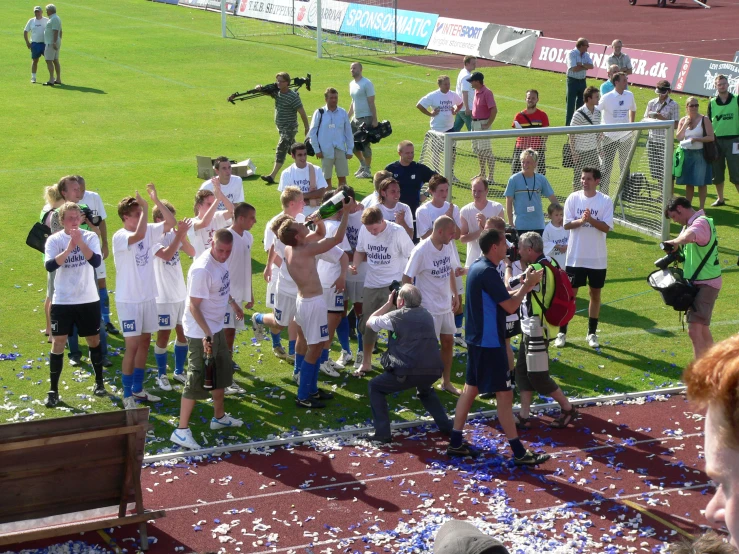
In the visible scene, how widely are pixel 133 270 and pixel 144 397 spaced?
1.42m

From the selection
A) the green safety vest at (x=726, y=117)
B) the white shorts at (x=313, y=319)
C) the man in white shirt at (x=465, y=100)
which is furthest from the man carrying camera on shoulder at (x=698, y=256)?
the man in white shirt at (x=465, y=100)

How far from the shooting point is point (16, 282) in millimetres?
14547

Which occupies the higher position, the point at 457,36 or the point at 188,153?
the point at 457,36

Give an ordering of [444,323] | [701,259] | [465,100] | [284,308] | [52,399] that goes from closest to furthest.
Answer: [52,399], [701,259], [444,323], [284,308], [465,100]

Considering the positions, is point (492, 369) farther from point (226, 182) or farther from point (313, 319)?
point (226, 182)

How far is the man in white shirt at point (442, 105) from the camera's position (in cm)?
2006

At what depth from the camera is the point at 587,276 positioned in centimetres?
1258

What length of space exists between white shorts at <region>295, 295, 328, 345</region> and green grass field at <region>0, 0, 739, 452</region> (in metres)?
0.84

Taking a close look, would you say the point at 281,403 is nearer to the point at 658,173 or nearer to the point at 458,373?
the point at 458,373

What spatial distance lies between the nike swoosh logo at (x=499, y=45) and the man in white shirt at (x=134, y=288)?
2577 cm

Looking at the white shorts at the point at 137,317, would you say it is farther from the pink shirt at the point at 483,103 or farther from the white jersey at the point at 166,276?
the pink shirt at the point at 483,103

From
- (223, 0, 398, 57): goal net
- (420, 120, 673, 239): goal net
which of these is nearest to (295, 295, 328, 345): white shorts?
(420, 120, 673, 239): goal net

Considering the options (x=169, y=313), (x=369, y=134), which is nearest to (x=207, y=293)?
(x=169, y=313)

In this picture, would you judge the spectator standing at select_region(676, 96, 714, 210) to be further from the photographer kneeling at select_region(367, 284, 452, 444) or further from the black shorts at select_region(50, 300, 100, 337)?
the black shorts at select_region(50, 300, 100, 337)
